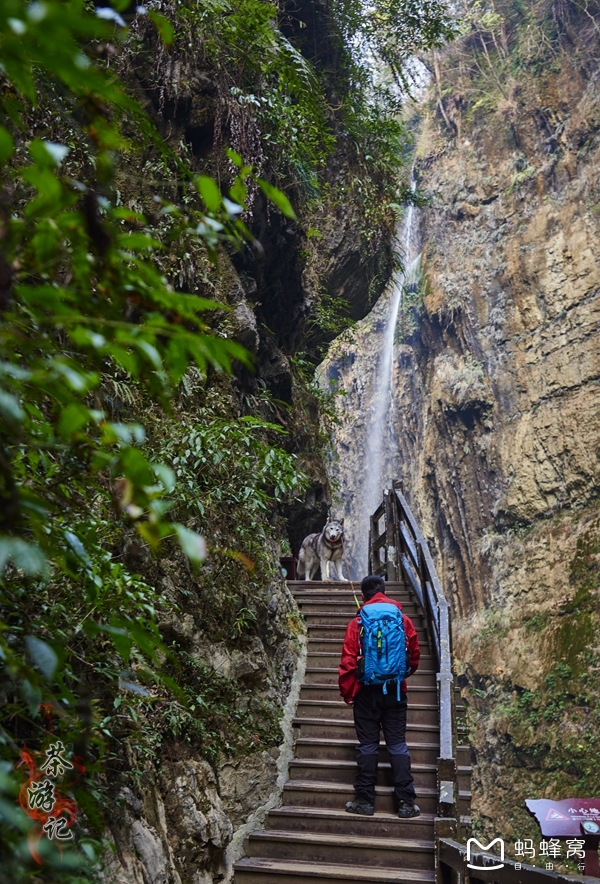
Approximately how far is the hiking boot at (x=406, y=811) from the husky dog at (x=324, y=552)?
14.2 ft

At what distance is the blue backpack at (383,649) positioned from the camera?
4.29m

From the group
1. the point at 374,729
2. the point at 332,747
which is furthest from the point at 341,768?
the point at 374,729

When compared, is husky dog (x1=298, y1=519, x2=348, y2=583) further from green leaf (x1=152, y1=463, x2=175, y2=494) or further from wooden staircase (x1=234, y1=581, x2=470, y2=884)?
green leaf (x1=152, y1=463, x2=175, y2=494)

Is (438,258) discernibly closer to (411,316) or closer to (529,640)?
(411,316)

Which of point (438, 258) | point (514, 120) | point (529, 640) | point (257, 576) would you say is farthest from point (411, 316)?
point (257, 576)

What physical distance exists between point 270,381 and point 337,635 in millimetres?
3299

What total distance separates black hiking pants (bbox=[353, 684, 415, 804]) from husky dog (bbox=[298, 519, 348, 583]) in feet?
13.2

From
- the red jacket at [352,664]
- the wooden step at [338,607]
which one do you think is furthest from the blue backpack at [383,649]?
the wooden step at [338,607]

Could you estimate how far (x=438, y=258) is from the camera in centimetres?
1817

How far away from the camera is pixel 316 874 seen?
385 centimetres

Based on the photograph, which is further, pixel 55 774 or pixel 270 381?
pixel 270 381

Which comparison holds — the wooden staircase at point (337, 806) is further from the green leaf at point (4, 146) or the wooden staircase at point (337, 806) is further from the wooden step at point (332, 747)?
the green leaf at point (4, 146)

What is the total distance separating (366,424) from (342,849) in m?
21.3

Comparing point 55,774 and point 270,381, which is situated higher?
point 270,381
